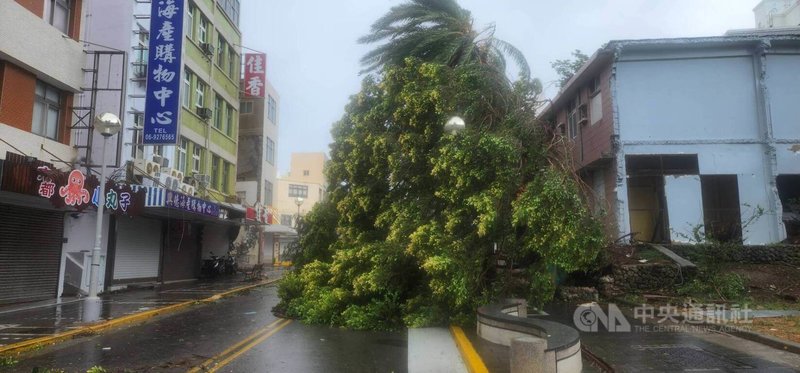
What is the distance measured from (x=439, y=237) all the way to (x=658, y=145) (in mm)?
10370

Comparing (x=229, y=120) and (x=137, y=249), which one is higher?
(x=229, y=120)

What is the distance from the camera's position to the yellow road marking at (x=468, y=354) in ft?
23.5

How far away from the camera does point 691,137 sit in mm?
17375

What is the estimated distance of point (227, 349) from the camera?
29.5ft

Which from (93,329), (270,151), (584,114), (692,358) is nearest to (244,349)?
(93,329)

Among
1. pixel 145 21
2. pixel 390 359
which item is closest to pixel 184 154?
pixel 145 21

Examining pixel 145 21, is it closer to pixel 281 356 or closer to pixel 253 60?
pixel 253 60

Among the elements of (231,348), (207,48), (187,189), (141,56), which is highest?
(207,48)

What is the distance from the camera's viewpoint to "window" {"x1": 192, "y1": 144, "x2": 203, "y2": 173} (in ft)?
83.5

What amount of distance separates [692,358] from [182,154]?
21900 millimetres

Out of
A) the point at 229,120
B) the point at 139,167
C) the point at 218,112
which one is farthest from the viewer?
the point at 229,120

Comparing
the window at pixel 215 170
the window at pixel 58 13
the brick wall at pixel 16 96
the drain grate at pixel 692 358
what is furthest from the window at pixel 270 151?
the drain grate at pixel 692 358

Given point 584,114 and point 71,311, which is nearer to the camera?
point 71,311

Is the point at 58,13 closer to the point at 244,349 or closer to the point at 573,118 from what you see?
the point at 244,349
